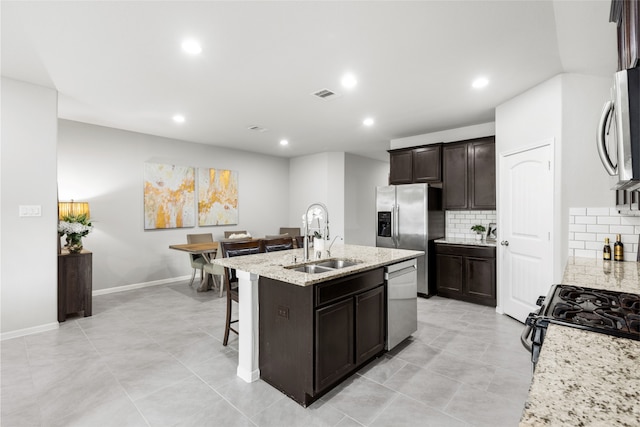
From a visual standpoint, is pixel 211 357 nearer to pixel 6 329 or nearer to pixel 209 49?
pixel 6 329

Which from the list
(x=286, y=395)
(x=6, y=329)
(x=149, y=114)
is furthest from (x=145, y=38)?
(x=6, y=329)

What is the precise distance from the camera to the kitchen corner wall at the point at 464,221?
191 inches

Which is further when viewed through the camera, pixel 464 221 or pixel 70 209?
pixel 464 221

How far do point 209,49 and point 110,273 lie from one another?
4.21 m

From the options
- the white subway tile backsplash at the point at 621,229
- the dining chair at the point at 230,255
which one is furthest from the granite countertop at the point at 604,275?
the dining chair at the point at 230,255

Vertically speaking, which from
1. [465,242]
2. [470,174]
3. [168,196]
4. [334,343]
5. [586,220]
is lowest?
[334,343]

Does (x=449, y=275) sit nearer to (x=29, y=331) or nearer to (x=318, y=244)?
(x=318, y=244)

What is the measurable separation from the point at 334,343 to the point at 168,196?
15.5ft

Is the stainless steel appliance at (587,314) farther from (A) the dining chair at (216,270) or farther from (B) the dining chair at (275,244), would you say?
(A) the dining chair at (216,270)

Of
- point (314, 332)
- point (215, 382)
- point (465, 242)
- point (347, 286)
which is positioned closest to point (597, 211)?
point (465, 242)

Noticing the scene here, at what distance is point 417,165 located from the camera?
5.25 m

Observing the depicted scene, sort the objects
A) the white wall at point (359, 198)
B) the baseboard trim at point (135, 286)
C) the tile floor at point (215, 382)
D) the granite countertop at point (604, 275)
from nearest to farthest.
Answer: the granite countertop at point (604, 275) < the tile floor at point (215, 382) < the baseboard trim at point (135, 286) < the white wall at point (359, 198)

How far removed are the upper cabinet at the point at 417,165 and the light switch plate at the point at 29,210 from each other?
4.89 m

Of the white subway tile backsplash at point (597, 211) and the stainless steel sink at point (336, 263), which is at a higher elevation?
the white subway tile backsplash at point (597, 211)
